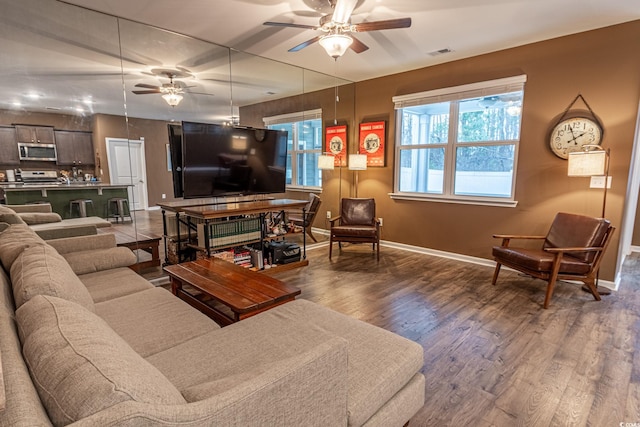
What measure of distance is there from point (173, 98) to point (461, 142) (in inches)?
148

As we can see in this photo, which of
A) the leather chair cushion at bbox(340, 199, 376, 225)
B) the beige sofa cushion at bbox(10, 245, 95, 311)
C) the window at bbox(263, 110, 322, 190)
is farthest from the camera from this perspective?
the window at bbox(263, 110, 322, 190)

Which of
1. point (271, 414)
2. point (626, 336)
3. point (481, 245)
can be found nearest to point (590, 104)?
point (481, 245)

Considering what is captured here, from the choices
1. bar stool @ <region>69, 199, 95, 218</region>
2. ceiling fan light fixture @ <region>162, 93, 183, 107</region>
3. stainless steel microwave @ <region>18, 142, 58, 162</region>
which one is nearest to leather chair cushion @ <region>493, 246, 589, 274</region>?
ceiling fan light fixture @ <region>162, 93, 183, 107</region>

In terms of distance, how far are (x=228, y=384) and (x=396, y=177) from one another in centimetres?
458

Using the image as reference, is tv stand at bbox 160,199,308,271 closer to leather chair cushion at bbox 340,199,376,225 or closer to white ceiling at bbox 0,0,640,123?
leather chair cushion at bbox 340,199,376,225

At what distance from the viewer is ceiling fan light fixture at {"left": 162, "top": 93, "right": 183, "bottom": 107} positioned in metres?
3.66

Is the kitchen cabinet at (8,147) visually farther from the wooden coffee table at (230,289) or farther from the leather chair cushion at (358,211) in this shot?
the leather chair cushion at (358,211)

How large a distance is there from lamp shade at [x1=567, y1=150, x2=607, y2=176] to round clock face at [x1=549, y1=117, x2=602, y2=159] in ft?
1.06

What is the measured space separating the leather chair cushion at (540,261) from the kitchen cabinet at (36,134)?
4777 millimetres

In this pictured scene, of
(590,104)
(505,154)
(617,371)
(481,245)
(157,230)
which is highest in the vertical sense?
(590,104)

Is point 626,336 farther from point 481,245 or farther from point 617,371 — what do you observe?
point 481,245

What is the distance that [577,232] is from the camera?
10.6 feet

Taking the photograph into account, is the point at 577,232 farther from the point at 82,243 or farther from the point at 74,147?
the point at 74,147

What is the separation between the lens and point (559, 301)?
312 cm
